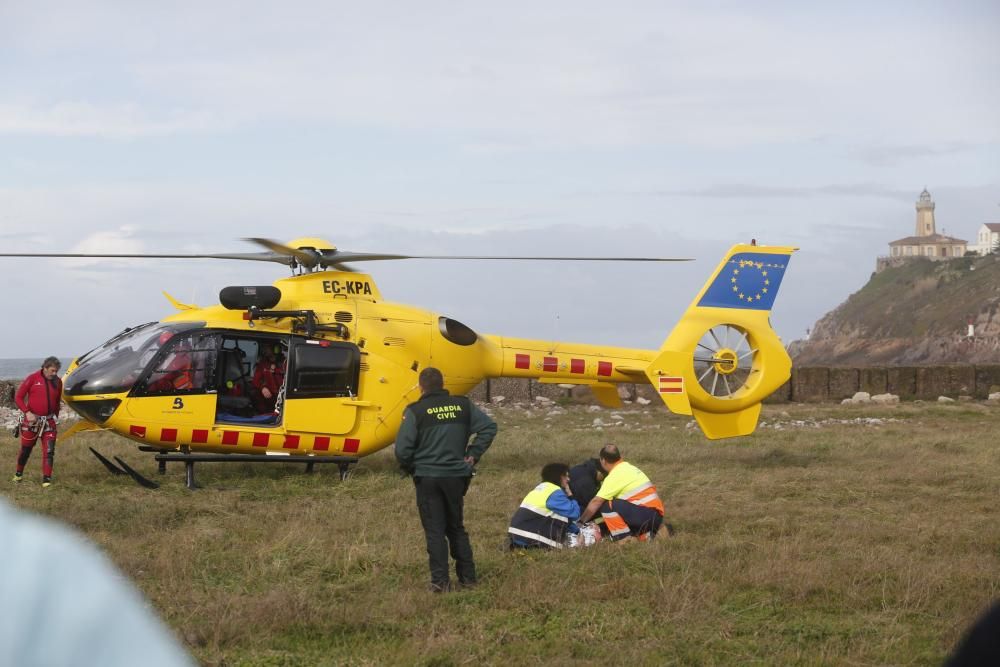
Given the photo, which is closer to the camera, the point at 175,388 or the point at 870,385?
the point at 175,388

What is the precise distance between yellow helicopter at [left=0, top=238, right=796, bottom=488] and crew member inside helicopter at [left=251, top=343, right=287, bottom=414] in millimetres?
13

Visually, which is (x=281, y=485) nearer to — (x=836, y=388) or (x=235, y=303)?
(x=235, y=303)

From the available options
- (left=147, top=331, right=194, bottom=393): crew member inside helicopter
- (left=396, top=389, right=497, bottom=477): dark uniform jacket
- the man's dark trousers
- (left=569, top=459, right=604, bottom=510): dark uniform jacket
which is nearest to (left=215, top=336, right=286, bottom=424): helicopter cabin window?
(left=147, top=331, right=194, bottom=393): crew member inside helicopter

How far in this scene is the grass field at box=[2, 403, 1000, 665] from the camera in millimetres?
7016

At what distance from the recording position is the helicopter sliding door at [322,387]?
44.9ft

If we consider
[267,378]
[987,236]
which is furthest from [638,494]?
[987,236]

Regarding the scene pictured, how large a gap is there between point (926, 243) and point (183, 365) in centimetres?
18399

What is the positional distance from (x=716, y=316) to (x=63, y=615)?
593 inches

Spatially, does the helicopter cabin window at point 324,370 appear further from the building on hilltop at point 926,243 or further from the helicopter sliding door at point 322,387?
the building on hilltop at point 926,243

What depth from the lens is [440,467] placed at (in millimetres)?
8477

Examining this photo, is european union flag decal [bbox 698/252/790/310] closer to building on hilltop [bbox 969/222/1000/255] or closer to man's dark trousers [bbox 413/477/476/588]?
man's dark trousers [bbox 413/477/476/588]

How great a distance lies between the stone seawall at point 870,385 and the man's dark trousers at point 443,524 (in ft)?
62.8

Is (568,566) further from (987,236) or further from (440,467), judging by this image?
(987,236)

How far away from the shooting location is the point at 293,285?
46.5ft
